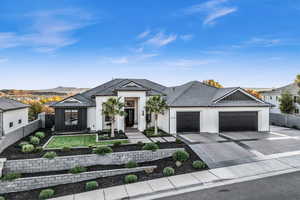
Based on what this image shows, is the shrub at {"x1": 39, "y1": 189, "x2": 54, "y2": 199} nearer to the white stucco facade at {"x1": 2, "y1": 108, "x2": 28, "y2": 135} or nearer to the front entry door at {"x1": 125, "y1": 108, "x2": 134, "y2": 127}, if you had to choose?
the white stucco facade at {"x1": 2, "y1": 108, "x2": 28, "y2": 135}

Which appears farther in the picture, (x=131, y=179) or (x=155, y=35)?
(x=155, y=35)

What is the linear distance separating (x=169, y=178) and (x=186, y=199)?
2.09 m

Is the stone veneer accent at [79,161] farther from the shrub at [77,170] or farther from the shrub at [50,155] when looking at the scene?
the shrub at [77,170]

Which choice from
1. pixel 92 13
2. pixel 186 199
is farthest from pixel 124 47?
pixel 186 199

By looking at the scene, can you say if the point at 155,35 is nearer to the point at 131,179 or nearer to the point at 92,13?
the point at 92,13

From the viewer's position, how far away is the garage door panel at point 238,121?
17.9 metres

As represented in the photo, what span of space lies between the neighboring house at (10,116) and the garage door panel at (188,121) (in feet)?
52.2

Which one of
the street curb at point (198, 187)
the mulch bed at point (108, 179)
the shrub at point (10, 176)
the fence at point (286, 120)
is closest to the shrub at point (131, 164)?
the mulch bed at point (108, 179)

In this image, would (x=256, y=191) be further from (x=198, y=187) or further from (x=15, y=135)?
(x=15, y=135)

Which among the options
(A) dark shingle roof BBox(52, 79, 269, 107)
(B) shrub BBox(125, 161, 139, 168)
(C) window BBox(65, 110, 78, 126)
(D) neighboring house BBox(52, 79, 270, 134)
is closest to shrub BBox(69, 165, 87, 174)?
(B) shrub BBox(125, 161, 139, 168)

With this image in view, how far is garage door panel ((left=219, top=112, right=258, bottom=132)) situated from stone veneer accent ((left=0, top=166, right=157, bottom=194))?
38.4 feet

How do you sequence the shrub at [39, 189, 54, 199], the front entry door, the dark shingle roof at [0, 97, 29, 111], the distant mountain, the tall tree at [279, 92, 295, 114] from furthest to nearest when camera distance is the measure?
the distant mountain
the tall tree at [279, 92, 295, 114]
the front entry door
the dark shingle roof at [0, 97, 29, 111]
the shrub at [39, 189, 54, 199]

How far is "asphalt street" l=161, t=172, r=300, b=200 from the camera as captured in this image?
6957 mm

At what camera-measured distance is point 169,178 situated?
9.15 metres
